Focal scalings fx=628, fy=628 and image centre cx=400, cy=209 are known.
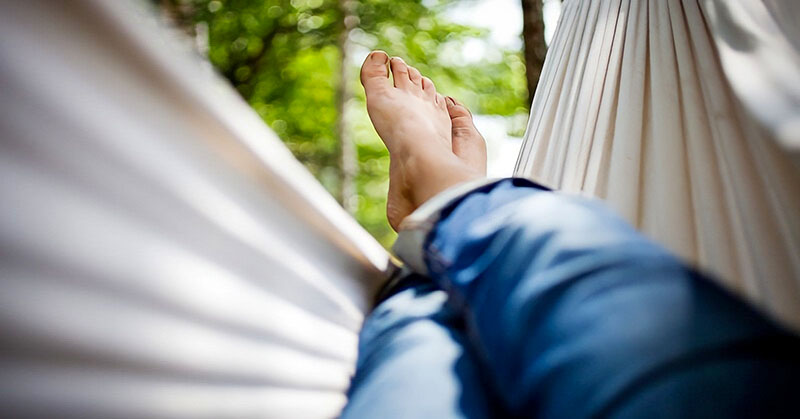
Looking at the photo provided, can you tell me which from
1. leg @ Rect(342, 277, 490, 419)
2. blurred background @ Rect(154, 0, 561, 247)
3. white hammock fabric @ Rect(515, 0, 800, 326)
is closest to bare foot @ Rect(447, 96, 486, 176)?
white hammock fabric @ Rect(515, 0, 800, 326)

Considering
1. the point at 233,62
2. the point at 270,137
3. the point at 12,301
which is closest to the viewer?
the point at 12,301

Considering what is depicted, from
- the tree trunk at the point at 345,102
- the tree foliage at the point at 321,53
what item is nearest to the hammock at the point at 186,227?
the tree foliage at the point at 321,53

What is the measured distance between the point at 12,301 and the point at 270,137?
265 mm

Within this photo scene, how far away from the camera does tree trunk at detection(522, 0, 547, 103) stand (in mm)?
2018

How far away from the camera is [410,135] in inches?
43.8

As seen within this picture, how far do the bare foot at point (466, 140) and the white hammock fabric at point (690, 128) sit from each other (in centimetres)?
16

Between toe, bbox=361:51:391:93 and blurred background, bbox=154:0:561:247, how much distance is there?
7.17 ft

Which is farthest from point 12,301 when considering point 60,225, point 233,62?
point 233,62

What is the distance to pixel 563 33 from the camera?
1.20 m

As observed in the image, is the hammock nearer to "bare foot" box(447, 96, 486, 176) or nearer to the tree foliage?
"bare foot" box(447, 96, 486, 176)

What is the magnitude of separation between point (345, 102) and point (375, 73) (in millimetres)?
2741

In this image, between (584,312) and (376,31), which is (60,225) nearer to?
(584,312)

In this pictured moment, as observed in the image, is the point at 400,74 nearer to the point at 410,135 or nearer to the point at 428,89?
the point at 428,89

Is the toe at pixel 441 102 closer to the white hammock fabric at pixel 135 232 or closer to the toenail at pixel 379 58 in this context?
the toenail at pixel 379 58
